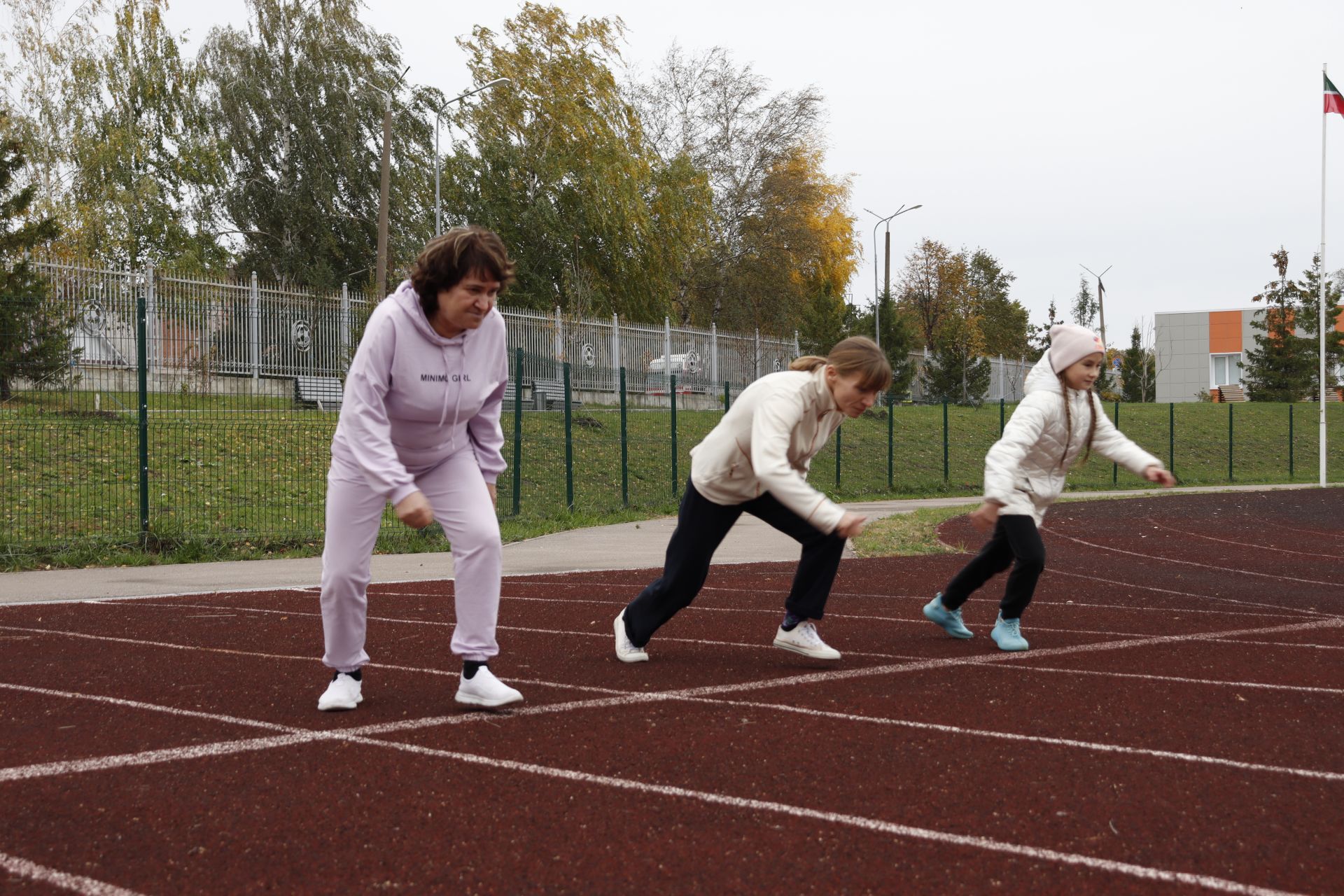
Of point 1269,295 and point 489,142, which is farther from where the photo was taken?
point 1269,295

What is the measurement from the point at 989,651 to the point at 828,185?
1880 inches

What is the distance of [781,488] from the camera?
500cm

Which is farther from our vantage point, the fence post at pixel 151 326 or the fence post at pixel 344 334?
the fence post at pixel 344 334

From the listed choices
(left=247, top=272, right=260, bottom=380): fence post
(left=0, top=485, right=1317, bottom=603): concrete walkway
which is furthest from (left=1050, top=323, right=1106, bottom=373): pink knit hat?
(left=247, top=272, right=260, bottom=380): fence post

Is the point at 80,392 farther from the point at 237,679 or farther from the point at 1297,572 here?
the point at 1297,572

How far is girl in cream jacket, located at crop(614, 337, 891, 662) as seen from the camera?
5051 millimetres

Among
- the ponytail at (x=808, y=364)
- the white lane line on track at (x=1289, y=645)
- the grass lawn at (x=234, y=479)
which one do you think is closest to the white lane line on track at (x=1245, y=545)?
the grass lawn at (x=234, y=479)

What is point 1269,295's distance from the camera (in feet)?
170

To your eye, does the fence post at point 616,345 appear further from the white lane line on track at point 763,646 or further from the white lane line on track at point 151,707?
the white lane line on track at point 151,707

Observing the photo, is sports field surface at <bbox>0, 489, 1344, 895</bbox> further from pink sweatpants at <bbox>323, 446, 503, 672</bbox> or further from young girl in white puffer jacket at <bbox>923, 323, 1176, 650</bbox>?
young girl in white puffer jacket at <bbox>923, 323, 1176, 650</bbox>

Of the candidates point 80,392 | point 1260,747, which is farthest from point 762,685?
point 80,392

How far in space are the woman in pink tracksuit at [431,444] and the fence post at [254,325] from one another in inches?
768

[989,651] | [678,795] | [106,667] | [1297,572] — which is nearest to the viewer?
[678,795]

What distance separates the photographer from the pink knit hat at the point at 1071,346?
20.0ft
